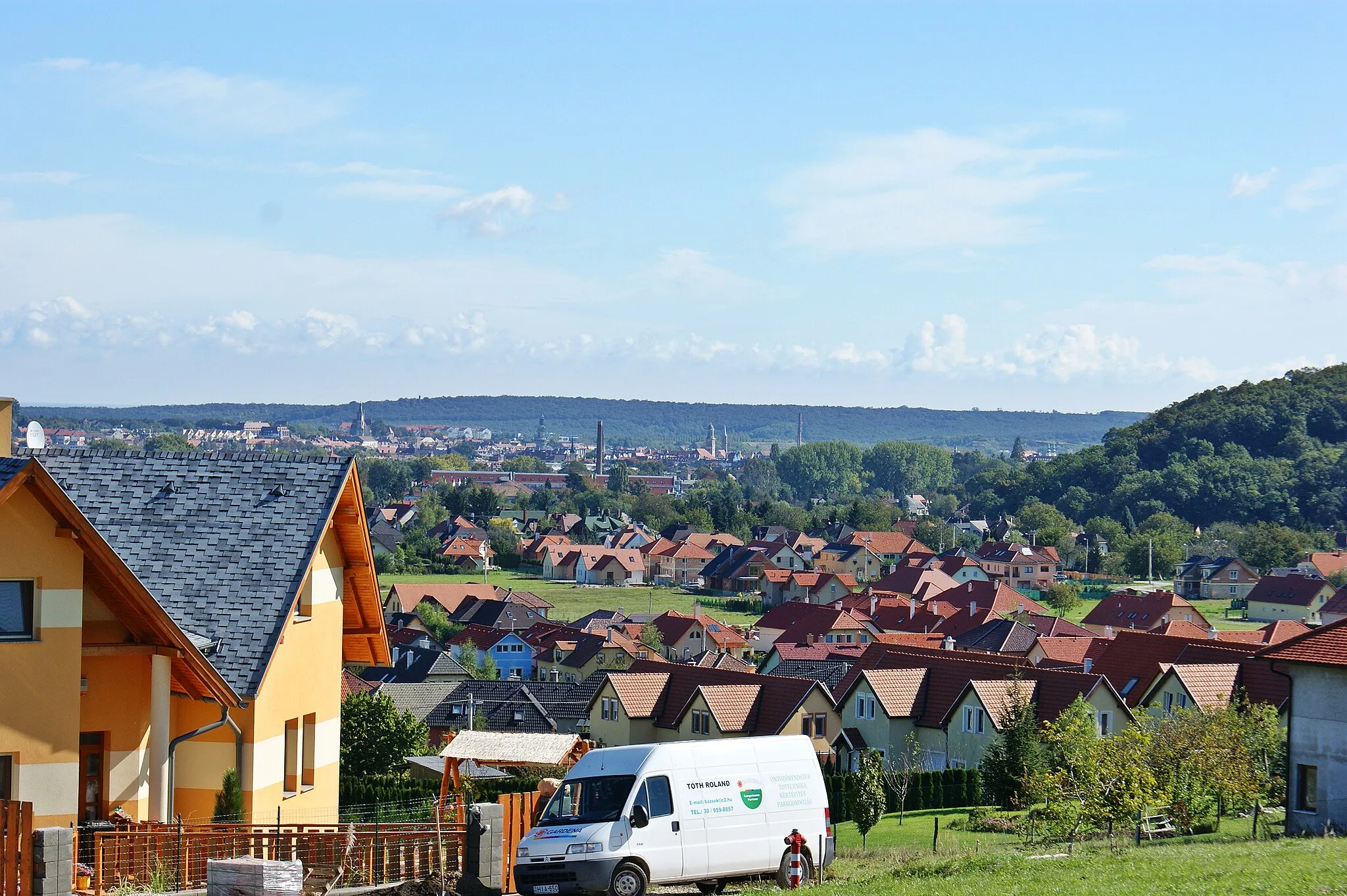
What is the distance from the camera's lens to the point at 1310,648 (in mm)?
27469

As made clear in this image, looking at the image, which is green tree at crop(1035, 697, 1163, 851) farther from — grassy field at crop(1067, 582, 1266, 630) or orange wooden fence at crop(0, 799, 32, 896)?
grassy field at crop(1067, 582, 1266, 630)

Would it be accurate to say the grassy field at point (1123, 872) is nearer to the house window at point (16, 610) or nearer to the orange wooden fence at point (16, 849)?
the orange wooden fence at point (16, 849)

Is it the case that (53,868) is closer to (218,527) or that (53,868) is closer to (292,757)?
(218,527)

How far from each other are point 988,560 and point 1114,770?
436ft

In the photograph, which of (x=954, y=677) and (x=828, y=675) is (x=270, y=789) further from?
(x=828, y=675)

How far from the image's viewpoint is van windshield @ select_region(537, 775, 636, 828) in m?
16.9

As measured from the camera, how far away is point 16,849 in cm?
1317

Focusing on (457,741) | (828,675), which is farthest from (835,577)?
(457,741)

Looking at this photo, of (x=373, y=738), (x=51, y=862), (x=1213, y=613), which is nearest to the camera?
(x=51, y=862)

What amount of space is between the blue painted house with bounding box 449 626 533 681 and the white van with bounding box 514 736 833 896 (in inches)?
3069

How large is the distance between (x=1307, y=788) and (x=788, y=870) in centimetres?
1445

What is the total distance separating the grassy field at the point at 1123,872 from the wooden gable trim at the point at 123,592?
6.84 metres

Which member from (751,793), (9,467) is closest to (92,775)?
(9,467)

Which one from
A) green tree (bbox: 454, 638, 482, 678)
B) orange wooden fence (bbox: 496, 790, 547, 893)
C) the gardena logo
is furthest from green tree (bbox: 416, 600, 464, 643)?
the gardena logo
